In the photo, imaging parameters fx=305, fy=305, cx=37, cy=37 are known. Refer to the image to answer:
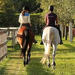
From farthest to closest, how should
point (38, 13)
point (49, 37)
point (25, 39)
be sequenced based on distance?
point (38, 13), point (25, 39), point (49, 37)

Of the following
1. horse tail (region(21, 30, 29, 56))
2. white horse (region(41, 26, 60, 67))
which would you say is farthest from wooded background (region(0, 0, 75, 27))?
white horse (region(41, 26, 60, 67))

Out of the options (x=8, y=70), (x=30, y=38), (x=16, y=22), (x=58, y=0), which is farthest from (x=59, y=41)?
(x=16, y=22)

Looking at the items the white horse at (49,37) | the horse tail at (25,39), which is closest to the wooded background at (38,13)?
the horse tail at (25,39)

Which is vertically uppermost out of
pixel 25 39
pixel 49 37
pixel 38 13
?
pixel 38 13

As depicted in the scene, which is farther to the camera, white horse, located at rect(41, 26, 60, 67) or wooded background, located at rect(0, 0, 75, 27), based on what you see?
wooded background, located at rect(0, 0, 75, 27)

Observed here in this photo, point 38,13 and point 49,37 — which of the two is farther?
point 38,13

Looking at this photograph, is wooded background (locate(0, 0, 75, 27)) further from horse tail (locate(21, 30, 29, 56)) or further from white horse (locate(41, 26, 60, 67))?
white horse (locate(41, 26, 60, 67))

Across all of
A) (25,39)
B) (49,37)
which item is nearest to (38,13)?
(25,39)

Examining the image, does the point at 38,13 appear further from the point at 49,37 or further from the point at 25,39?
the point at 49,37

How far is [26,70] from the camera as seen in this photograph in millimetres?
11508

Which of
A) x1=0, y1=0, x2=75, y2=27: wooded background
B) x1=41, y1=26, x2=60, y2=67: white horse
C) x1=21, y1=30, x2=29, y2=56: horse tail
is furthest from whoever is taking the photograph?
x1=0, y1=0, x2=75, y2=27: wooded background

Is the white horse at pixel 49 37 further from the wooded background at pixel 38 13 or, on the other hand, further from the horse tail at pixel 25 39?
the wooded background at pixel 38 13

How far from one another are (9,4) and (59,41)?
3280cm

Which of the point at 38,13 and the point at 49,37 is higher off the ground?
the point at 38,13
